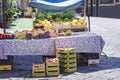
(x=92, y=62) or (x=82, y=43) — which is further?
(x=92, y=62)

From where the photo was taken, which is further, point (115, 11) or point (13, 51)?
point (115, 11)

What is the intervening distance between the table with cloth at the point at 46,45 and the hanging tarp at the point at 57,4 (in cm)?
238

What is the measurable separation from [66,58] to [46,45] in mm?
614

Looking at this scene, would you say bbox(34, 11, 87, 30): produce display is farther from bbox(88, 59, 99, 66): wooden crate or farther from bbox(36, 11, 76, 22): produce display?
bbox(88, 59, 99, 66): wooden crate

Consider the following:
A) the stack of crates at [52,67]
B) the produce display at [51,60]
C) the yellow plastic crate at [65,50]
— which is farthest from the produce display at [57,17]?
the stack of crates at [52,67]

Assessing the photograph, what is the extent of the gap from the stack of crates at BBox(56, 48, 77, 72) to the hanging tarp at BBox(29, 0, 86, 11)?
9.58 feet

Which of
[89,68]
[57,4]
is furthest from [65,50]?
[57,4]

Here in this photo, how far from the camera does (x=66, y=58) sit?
980 cm

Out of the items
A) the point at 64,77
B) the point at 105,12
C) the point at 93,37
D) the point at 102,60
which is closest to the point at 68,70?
the point at 64,77

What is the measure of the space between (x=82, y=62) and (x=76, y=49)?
100cm

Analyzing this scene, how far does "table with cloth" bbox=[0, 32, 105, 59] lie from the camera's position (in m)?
9.80

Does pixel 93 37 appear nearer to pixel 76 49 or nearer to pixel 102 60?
pixel 76 49

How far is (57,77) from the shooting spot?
9.33 meters

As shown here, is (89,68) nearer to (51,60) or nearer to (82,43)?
(82,43)
